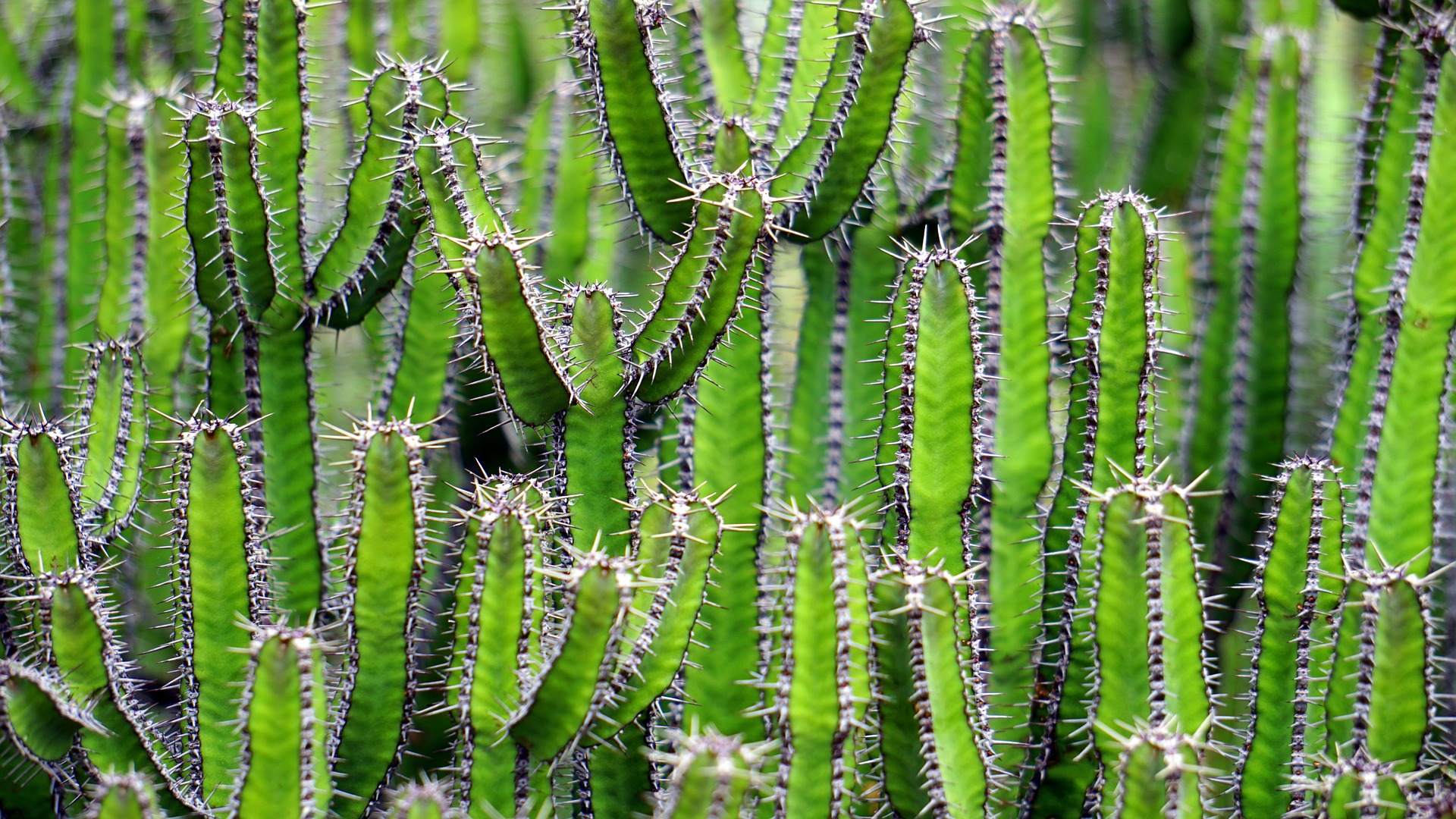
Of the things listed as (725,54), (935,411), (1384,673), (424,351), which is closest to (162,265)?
(424,351)

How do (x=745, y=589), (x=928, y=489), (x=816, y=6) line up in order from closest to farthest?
(x=928, y=489)
(x=745, y=589)
(x=816, y=6)

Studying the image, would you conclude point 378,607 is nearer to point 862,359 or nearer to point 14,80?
point 862,359

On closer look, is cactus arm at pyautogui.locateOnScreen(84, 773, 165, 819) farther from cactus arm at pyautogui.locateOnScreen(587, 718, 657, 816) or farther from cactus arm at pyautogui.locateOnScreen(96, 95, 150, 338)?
cactus arm at pyautogui.locateOnScreen(96, 95, 150, 338)

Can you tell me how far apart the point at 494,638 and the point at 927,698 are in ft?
2.29

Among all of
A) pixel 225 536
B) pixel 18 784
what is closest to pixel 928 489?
pixel 225 536

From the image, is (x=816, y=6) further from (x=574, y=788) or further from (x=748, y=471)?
(x=574, y=788)

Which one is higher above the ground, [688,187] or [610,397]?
[688,187]

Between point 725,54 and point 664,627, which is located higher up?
point 725,54

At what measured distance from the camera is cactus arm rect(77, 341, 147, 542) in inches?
90.5

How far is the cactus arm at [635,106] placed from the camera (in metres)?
2.14

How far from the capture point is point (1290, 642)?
7.03ft

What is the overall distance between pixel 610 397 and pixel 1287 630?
50.9 inches

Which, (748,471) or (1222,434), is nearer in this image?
(748,471)

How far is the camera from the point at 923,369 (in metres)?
2.09
